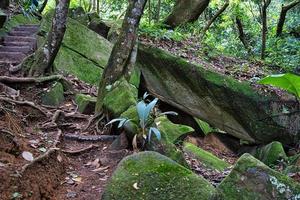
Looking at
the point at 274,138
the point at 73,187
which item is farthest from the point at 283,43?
the point at 73,187

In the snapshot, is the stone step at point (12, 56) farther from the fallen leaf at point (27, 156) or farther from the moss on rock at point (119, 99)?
the fallen leaf at point (27, 156)

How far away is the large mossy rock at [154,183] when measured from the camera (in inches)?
137

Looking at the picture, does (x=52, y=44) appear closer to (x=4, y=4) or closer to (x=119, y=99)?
(x=119, y=99)

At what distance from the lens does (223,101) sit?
837 centimetres

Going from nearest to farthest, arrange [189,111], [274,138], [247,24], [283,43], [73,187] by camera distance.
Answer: [73,187] → [274,138] → [189,111] → [283,43] → [247,24]

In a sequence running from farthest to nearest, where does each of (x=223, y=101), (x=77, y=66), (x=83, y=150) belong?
1. (x=77, y=66)
2. (x=223, y=101)
3. (x=83, y=150)

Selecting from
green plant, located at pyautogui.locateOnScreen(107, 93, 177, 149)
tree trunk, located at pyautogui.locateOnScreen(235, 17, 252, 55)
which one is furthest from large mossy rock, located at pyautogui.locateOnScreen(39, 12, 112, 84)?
tree trunk, located at pyautogui.locateOnScreen(235, 17, 252, 55)

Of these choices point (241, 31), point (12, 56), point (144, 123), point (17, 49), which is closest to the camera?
point (144, 123)

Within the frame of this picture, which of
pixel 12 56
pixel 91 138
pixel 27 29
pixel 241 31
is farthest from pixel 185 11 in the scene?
pixel 91 138

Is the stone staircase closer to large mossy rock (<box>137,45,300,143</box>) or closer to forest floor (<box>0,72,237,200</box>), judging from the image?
forest floor (<box>0,72,237,200</box>)

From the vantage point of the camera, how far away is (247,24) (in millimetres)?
15727

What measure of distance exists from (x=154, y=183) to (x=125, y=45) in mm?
3170

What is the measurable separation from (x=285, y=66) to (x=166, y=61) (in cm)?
384

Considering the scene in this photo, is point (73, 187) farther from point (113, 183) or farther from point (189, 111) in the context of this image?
point (189, 111)
